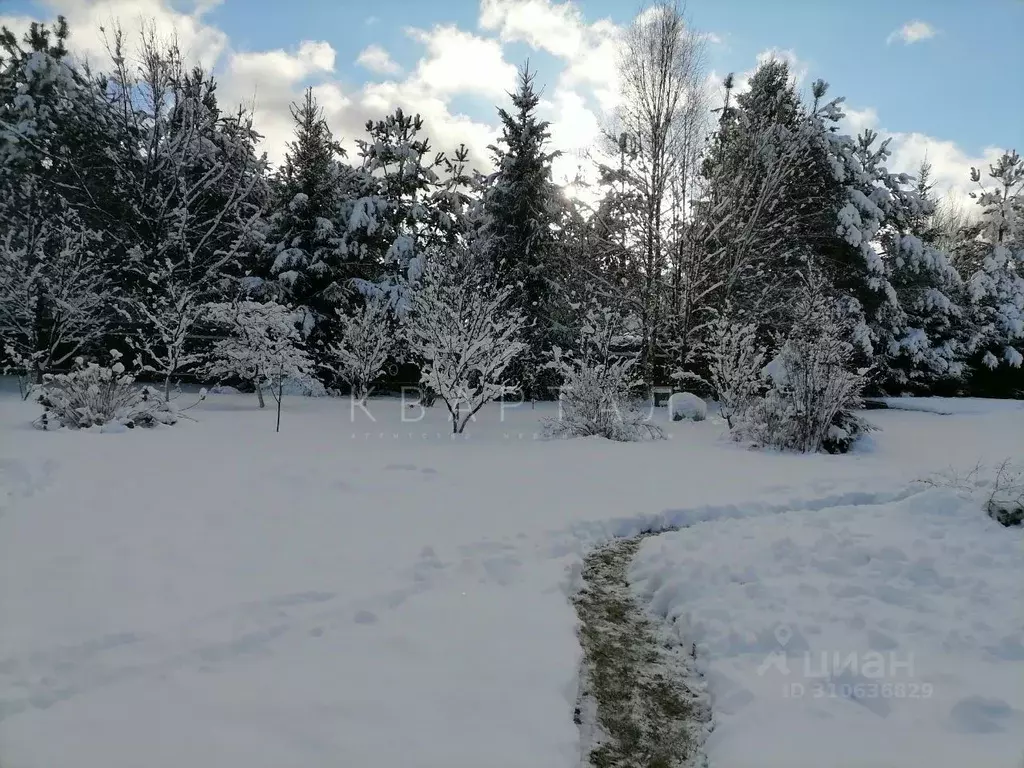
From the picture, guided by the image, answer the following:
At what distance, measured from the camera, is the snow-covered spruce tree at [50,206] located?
44.8 ft

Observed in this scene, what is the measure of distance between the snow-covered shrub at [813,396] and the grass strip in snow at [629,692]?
6.73 metres

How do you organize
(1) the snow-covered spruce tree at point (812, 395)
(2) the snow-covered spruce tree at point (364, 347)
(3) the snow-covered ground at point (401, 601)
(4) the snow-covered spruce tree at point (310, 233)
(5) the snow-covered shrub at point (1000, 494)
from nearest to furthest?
(3) the snow-covered ground at point (401, 601)
(5) the snow-covered shrub at point (1000, 494)
(1) the snow-covered spruce tree at point (812, 395)
(2) the snow-covered spruce tree at point (364, 347)
(4) the snow-covered spruce tree at point (310, 233)

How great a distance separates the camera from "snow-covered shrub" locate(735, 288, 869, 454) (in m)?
9.38

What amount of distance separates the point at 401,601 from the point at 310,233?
17.6 metres

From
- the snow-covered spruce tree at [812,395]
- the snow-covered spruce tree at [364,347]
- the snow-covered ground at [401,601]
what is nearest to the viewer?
the snow-covered ground at [401,601]

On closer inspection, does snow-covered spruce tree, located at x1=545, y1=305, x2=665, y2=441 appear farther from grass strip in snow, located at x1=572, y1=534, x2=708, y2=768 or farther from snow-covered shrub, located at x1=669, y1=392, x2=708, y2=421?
grass strip in snow, located at x1=572, y1=534, x2=708, y2=768

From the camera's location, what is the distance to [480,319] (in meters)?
10.5

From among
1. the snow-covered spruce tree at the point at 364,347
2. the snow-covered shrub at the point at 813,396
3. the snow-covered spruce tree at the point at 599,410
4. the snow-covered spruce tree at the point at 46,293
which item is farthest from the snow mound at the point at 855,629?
the snow-covered spruce tree at the point at 46,293

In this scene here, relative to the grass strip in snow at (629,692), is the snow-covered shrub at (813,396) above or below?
above

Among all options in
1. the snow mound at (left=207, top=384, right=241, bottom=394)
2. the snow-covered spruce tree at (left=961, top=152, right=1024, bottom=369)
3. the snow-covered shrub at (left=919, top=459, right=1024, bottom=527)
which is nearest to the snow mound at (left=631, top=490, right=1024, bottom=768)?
the snow-covered shrub at (left=919, top=459, right=1024, bottom=527)

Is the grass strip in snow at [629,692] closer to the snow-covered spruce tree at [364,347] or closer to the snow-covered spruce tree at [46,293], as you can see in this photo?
the snow-covered spruce tree at [364,347]

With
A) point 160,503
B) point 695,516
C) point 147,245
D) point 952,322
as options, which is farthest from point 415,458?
point 952,322

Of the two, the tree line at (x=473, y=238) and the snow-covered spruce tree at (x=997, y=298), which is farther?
the snow-covered spruce tree at (x=997, y=298)

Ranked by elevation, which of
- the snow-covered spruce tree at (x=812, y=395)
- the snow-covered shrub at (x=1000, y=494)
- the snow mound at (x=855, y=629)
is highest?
the snow-covered spruce tree at (x=812, y=395)
